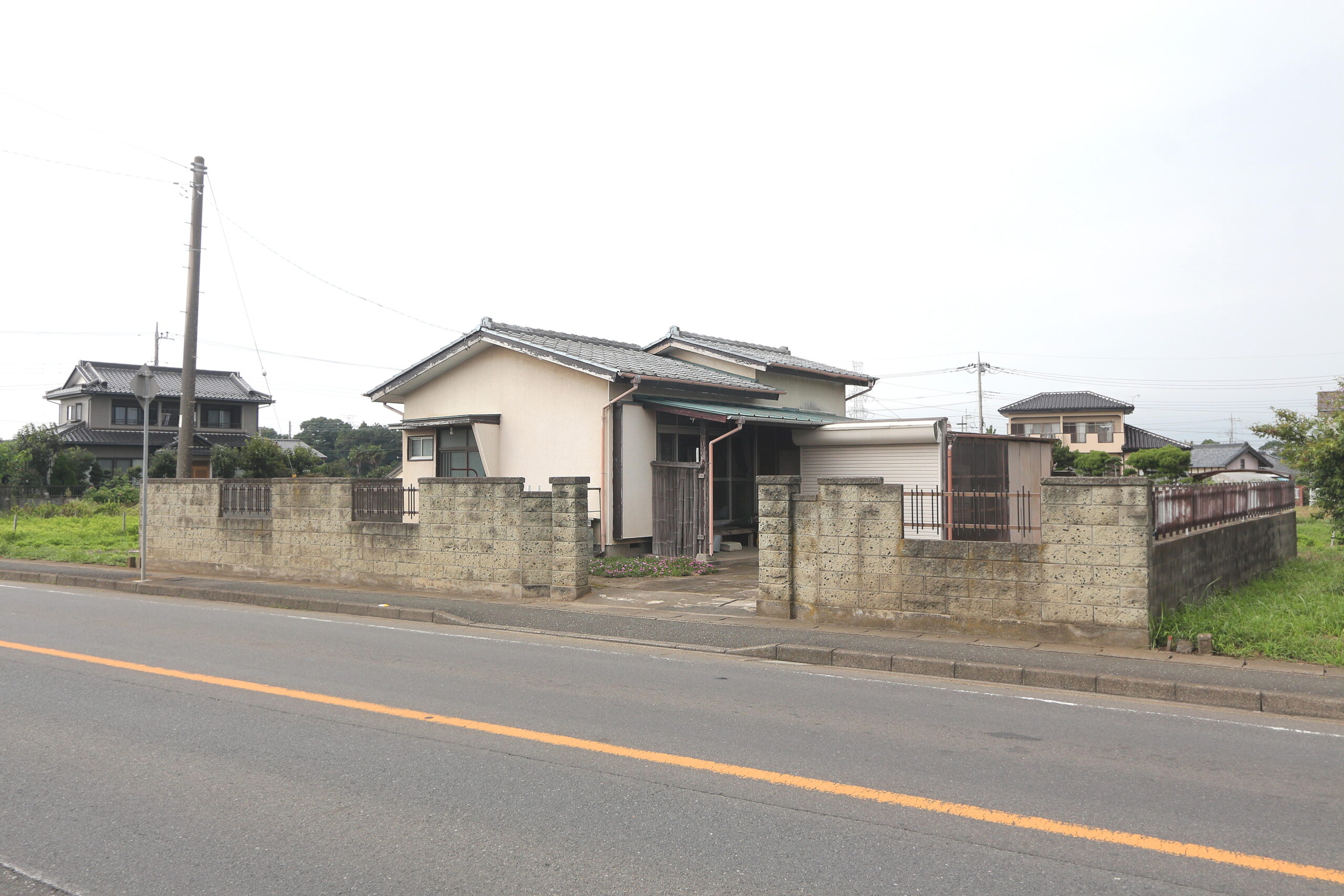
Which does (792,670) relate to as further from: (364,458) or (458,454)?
(364,458)

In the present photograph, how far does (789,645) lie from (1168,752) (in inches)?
153

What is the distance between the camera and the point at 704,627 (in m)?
10.4

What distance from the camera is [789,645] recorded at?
9078mm

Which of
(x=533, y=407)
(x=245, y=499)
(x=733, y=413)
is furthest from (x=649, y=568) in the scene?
(x=245, y=499)

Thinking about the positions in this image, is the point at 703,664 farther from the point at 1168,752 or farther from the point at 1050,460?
the point at 1050,460

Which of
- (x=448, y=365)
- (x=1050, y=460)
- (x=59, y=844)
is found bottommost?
(x=59, y=844)

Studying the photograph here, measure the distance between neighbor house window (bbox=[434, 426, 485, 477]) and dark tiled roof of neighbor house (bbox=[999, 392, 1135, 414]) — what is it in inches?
1927

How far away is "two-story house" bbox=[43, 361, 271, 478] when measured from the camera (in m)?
44.9

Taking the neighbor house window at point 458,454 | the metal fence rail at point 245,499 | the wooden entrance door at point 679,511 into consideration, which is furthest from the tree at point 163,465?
the wooden entrance door at point 679,511

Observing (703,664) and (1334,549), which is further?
(1334,549)

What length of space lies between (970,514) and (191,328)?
14.2 m

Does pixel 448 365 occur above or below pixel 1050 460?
above

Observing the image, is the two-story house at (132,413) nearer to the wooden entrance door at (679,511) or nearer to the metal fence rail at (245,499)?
the metal fence rail at (245,499)

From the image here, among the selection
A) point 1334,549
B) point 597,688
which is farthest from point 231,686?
point 1334,549
